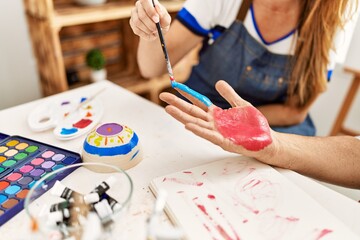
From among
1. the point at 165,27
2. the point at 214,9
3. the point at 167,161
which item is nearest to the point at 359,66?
the point at 214,9

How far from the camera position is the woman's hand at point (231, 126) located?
1.84 ft

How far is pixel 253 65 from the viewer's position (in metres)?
1.01

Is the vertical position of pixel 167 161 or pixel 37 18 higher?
pixel 37 18

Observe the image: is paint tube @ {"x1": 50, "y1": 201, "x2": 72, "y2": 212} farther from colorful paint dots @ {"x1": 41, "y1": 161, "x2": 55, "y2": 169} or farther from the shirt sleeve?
the shirt sleeve

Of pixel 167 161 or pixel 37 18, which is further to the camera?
pixel 37 18

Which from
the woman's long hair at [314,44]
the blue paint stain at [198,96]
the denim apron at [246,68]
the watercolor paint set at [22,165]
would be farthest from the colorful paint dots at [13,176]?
the woman's long hair at [314,44]

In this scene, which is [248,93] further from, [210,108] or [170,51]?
[210,108]

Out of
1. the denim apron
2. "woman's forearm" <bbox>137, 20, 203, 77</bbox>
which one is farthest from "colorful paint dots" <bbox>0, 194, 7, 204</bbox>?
the denim apron

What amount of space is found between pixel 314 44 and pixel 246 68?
21 centimetres

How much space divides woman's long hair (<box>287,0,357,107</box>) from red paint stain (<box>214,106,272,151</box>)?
1.50 ft

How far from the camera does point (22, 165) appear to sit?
586 millimetres

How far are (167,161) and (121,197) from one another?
0.59 feet

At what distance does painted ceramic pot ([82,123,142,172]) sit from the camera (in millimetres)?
581

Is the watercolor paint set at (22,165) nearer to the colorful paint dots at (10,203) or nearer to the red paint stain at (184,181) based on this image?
the colorful paint dots at (10,203)
